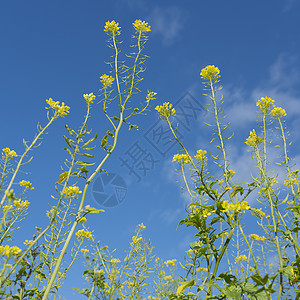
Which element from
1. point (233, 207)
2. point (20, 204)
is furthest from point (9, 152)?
point (233, 207)

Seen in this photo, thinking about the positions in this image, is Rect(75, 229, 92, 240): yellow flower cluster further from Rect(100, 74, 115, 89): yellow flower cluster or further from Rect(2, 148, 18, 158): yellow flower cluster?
Rect(100, 74, 115, 89): yellow flower cluster

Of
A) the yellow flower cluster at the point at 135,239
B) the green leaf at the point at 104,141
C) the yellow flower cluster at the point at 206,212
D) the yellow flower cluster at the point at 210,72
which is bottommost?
the yellow flower cluster at the point at 206,212

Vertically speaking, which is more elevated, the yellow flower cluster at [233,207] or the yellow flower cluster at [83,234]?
the yellow flower cluster at [83,234]

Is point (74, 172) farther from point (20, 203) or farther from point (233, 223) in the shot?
point (20, 203)

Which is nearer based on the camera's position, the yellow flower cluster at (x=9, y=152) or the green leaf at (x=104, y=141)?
the green leaf at (x=104, y=141)

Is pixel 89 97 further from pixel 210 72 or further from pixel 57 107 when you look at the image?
pixel 210 72

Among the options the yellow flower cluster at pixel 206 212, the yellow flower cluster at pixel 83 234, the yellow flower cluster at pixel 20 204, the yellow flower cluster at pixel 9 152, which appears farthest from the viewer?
the yellow flower cluster at pixel 83 234

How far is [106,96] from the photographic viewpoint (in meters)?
1.90

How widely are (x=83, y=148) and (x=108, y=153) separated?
0.14 m

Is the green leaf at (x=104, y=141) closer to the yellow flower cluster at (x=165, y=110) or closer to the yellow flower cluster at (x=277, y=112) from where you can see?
the yellow flower cluster at (x=165, y=110)

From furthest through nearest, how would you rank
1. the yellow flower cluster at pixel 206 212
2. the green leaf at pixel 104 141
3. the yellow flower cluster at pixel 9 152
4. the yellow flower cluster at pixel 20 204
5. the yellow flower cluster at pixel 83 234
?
A: 1. the yellow flower cluster at pixel 83 234
2. the yellow flower cluster at pixel 20 204
3. the yellow flower cluster at pixel 9 152
4. the yellow flower cluster at pixel 206 212
5. the green leaf at pixel 104 141

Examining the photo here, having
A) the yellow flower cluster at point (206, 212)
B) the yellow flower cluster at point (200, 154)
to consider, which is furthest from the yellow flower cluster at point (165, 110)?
the yellow flower cluster at point (206, 212)

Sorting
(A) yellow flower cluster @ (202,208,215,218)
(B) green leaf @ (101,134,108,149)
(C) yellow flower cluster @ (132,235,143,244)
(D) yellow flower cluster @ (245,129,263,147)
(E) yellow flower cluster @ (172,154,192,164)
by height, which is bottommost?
(A) yellow flower cluster @ (202,208,215,218)

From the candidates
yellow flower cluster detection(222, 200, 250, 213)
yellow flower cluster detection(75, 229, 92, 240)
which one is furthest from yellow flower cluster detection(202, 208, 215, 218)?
yellow flower cluster detection(75, 229, 92, 240)
